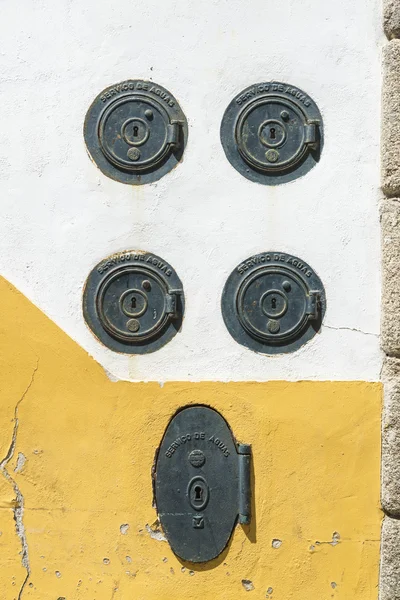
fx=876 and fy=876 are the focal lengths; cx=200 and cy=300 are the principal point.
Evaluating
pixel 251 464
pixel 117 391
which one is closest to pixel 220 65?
pixel 117 391

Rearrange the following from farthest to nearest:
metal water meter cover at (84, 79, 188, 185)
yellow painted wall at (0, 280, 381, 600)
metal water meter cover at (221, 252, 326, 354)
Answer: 1. metal water meter cover at (84, 79, 188, 185)
2. metal water meter cover at (221, 252, 326, 354)
3. yellow painted wall at (0, 280, 381, 600)

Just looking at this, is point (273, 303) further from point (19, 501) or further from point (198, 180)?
point (19, 501)

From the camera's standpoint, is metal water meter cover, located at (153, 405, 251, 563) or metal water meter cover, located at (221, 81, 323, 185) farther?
metal water meter cover, located at (221, 81, 323, 185)

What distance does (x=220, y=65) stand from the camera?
13.9ft

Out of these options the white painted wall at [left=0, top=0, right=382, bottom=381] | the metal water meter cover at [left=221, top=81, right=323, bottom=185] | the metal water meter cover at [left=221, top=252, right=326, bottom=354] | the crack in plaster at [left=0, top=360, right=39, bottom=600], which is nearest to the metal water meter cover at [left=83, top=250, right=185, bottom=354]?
the white painted wall at [left=0, top=0, right=382, bottom=381]

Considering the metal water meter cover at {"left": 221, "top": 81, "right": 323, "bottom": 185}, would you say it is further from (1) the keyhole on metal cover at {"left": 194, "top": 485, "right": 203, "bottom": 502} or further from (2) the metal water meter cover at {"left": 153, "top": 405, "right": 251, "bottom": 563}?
(1) the keyhole on metal cover at {"left": 194, "top": 485, "right": 203, "bottom": 502}

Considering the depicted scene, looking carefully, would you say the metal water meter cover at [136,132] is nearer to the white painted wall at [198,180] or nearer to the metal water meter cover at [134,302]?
the white painted wall at [198,180]

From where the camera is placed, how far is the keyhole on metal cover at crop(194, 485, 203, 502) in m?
4.07

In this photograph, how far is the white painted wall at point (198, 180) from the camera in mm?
4125

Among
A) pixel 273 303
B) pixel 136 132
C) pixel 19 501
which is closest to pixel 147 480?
pixel 19 501

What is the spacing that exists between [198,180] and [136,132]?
387mm

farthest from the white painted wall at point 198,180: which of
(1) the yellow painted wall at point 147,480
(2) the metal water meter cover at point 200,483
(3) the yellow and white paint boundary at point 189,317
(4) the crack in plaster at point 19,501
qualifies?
(4) the crack in plaster at point 19,501

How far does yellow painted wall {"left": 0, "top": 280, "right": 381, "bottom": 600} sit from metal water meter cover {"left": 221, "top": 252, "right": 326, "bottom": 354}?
22 centimetres

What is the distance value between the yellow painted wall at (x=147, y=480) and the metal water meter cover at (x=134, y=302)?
0.57ft
